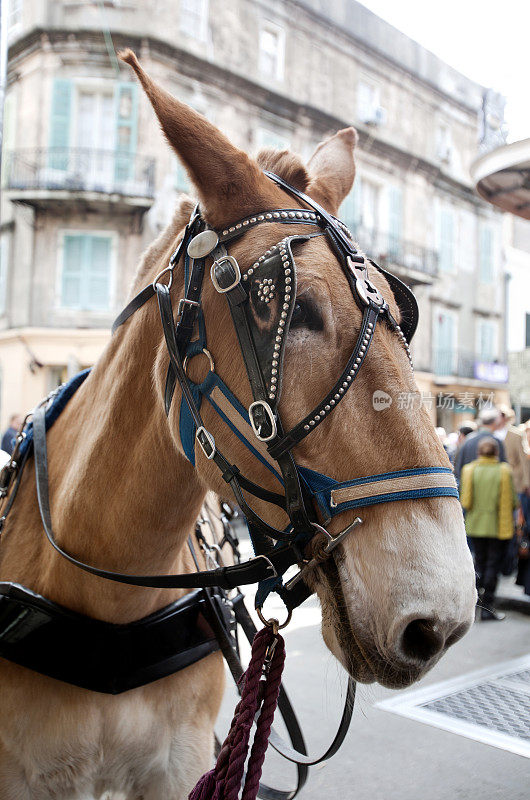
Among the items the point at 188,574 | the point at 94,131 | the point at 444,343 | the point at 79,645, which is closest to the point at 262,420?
the point at 188,574

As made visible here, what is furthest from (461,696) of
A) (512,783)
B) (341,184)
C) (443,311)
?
(443,311)

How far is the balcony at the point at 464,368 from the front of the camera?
836 inches

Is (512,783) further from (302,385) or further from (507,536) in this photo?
(507,536)

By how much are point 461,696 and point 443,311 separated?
731 inches

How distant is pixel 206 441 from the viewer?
1.32 metres

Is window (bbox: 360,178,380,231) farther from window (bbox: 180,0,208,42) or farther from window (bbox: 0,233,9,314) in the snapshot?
window (bbox: 0,233,9,314)

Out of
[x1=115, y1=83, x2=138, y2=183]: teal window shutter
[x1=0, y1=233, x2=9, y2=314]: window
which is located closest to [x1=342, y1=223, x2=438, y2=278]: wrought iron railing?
[x1=115, y1=83, x2=138, y2=183]: teal window shutter

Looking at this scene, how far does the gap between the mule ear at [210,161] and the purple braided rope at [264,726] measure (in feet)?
3.07

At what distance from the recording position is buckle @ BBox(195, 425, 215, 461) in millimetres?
1314

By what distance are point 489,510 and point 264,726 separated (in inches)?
215

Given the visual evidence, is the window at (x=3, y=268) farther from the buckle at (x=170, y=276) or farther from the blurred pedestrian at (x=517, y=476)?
the buckle at (x=170, y=276)

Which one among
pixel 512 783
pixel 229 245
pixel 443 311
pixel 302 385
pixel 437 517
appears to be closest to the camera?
pixel 437 517

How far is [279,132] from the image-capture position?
16.9 meters

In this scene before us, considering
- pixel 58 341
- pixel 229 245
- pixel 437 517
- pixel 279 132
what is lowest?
pixel 437 517
